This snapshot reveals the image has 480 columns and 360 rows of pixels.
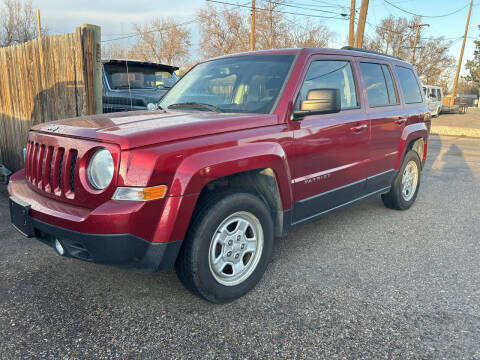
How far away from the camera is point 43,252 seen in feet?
12.0

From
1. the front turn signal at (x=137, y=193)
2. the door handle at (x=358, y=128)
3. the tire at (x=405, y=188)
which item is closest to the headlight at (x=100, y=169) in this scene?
the front turn signal at (x=137, y=193)

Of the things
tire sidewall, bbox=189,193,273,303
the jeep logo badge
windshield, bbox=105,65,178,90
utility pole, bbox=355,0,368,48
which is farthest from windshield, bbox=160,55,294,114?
utility pole, bbox=355,0,368,48

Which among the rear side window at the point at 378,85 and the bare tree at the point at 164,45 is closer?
the rear side window at the point at 378,85

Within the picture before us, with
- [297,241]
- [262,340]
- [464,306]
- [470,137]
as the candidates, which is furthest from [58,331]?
[470,137]

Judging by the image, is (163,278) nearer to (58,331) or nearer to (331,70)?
(58,331)

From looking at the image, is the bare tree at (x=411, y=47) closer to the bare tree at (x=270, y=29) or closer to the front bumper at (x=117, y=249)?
the bare tree at (x=270, y=29)

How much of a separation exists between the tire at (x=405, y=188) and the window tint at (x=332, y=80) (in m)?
1.55

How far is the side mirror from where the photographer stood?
2.95m

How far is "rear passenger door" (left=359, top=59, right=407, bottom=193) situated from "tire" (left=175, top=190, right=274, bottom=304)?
179cm

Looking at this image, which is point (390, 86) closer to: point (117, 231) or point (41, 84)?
point (117, 231)

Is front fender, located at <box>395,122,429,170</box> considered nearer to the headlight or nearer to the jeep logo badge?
the headlight

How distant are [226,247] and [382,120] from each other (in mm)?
2483

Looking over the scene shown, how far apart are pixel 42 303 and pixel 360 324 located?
2.26 metres

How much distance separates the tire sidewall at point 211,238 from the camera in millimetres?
2492
